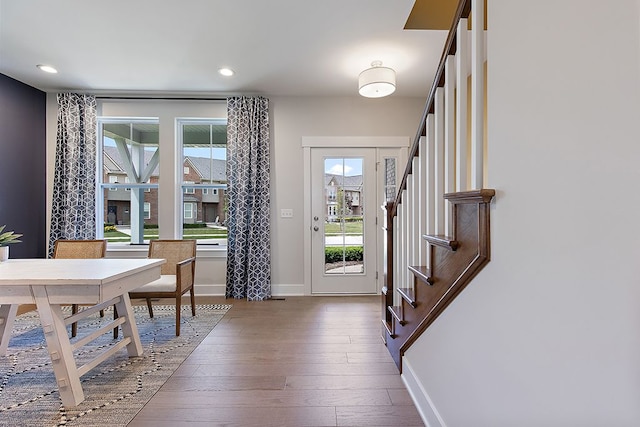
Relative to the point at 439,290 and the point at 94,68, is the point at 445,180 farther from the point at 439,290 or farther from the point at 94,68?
the point at 94,68

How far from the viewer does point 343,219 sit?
12.5 feet

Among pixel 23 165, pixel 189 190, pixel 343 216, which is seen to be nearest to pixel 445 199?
pixel 343 216

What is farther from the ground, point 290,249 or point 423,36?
point 423,36

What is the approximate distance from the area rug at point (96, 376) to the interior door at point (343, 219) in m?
1.58

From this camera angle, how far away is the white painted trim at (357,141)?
148 inches

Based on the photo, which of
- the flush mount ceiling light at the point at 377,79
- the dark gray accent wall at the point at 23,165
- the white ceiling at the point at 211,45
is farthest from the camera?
the dark gray accent wall at the point at 23,165

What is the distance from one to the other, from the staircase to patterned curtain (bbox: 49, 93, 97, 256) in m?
3.76

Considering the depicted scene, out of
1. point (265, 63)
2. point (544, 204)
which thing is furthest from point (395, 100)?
point (544, 204)

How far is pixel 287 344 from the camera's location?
7.67 ft

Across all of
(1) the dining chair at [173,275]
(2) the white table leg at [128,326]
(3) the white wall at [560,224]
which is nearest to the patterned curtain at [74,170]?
(1) the dining chair at [173,275]

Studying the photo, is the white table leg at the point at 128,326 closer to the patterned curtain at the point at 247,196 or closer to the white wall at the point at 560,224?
the patterned curtain at the point at 247,196

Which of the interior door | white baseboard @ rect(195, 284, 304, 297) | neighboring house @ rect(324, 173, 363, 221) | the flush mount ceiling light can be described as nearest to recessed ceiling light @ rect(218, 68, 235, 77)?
the interior door

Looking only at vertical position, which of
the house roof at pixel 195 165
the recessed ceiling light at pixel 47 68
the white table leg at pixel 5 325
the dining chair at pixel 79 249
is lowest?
the white table leg at pixel 5 325

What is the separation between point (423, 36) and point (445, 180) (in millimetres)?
1877
